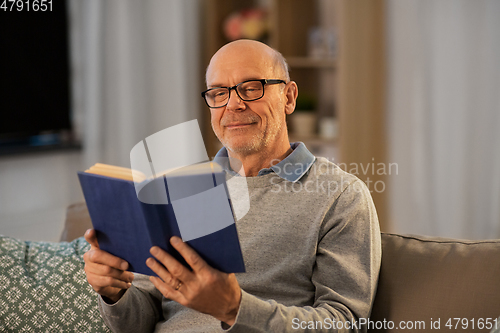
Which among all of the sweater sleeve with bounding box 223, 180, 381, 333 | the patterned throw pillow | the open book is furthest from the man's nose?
the patterned throw pillow

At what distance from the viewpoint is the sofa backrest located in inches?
40.0

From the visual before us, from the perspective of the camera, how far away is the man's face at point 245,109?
1.27 m

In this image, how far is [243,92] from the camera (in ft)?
4.20

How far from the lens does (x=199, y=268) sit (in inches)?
31.8

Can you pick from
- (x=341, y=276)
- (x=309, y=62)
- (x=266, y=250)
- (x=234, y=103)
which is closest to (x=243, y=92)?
(x=234, y=103)

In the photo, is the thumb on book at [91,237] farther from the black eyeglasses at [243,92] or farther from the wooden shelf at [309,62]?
the wooden shelf at [309,62]

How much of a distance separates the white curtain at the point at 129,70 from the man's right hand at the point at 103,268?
196 cm

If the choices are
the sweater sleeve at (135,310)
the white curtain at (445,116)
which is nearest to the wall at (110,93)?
the white curtain at (445,116)

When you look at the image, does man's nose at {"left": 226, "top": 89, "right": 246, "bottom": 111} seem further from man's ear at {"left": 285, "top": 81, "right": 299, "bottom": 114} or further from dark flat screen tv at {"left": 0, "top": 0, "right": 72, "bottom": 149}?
dark flat screen tv at {"left": 0, "top": 0, "right": 72, "bottom": 149}

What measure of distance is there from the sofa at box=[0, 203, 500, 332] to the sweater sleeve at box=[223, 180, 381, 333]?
6 cm

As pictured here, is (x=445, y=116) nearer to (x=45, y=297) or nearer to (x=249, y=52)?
(x=249, y=52)

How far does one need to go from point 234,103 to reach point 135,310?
578 mm

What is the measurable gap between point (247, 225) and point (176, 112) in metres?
2.09

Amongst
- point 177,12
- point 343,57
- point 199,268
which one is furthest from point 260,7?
point 199,268
